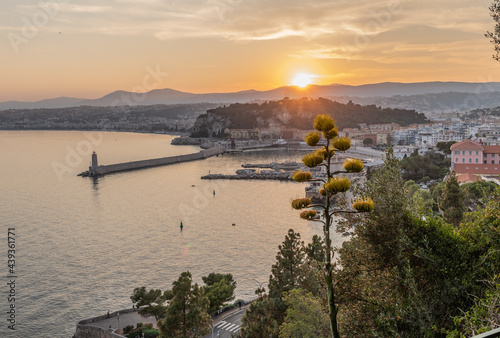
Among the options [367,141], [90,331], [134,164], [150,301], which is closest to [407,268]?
[150,301]

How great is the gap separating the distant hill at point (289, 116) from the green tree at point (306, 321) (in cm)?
5013

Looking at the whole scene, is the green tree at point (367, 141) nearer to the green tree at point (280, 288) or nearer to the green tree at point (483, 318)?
the green tree at point (280, 288)

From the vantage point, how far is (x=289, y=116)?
61469 mm

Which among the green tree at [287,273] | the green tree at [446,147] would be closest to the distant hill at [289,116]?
the green tree at [446,147]

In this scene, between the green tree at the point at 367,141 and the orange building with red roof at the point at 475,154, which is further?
the green tree at the point at 367,141

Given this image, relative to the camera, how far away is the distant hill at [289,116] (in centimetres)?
5703

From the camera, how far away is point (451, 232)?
305cm

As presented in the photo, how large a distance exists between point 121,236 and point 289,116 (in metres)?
50.0

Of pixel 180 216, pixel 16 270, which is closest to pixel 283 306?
pixel 16 270

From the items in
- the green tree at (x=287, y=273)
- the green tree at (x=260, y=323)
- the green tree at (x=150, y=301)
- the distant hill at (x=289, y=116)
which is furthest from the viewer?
the distant hill at (x=289, y=116)

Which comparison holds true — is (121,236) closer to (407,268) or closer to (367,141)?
(407,268)

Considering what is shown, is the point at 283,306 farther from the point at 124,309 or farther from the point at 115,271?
the point at 115,271

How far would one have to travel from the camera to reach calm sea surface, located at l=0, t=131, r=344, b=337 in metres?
9.04

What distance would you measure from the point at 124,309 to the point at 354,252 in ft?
21.1
